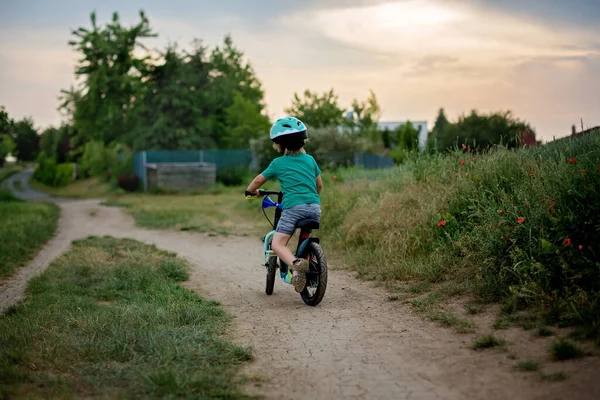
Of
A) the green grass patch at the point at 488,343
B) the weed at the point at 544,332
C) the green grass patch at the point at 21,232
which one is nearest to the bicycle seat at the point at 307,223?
the green grass patch at the point at 488,343

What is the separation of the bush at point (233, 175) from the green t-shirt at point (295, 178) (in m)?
23.1

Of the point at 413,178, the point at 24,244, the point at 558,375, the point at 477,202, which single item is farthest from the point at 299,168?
the point at 24,244

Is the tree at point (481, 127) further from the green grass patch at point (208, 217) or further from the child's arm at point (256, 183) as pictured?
the child's arm at point (256, 183)

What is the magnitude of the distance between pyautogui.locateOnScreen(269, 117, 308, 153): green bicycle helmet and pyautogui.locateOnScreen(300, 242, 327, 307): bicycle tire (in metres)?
1.03

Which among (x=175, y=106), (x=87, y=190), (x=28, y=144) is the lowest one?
(x=87, y=190)

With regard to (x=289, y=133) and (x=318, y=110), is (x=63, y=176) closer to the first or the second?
(x=318, y=110)

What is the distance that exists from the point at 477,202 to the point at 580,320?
3.29 m

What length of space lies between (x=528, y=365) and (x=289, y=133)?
3.21m

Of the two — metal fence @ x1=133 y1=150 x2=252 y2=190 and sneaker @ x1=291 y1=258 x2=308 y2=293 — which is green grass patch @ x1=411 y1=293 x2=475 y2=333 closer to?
sneaker @ x1=291 y1=258 x2=308 y2=293

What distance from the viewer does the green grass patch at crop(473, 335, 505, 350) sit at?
4.48m

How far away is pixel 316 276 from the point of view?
20.6 ft

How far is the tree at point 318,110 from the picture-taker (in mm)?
29844

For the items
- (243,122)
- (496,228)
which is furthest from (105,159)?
(496,228)

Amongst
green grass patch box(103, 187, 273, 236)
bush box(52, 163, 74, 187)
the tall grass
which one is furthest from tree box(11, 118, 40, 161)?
the tall grass
